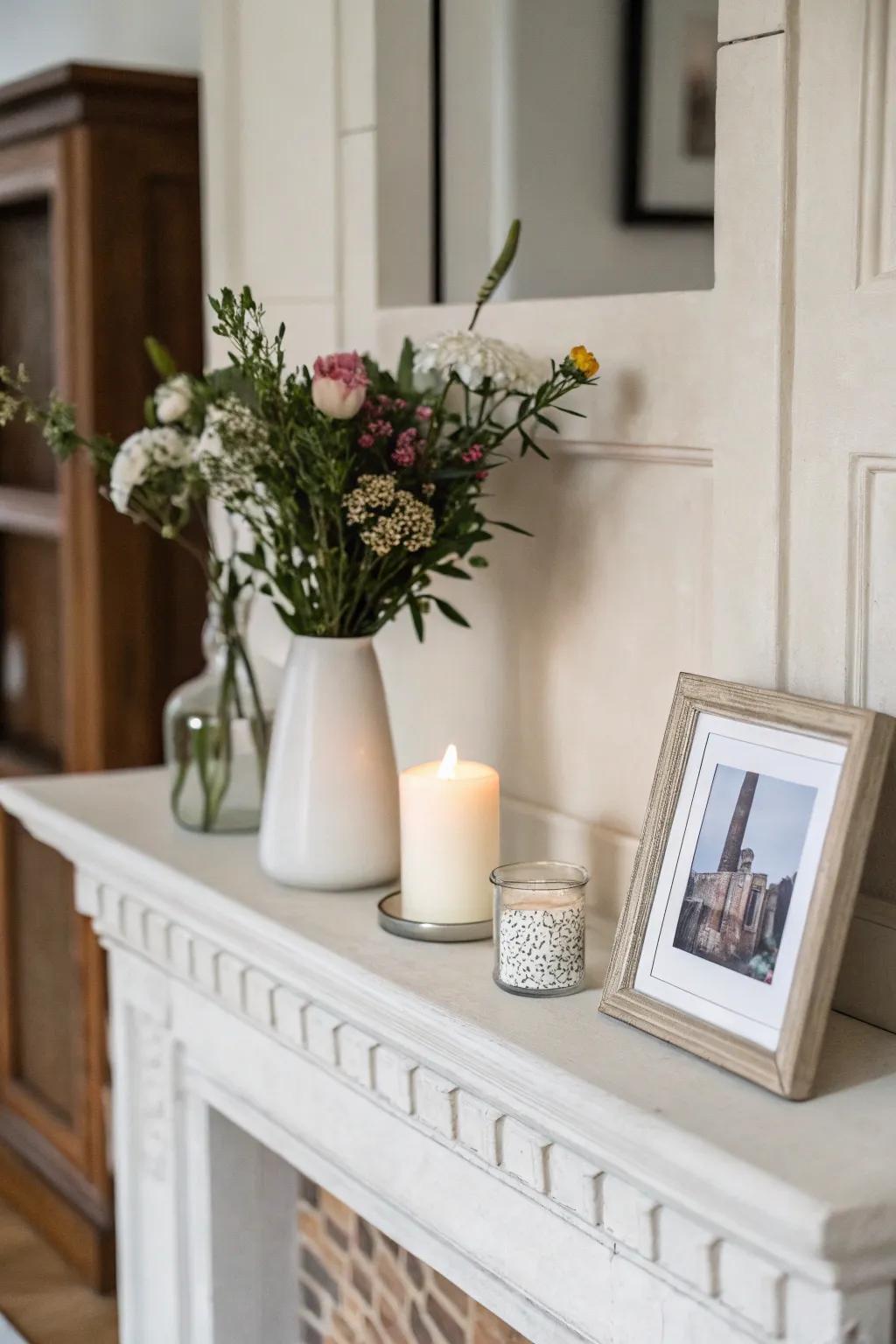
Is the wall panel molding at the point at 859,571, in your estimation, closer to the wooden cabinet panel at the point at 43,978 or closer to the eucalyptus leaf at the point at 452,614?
the eucalyptus leaf at the point at 452,614

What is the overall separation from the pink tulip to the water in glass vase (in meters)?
0.40

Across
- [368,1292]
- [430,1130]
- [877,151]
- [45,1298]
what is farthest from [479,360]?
[45,1298]

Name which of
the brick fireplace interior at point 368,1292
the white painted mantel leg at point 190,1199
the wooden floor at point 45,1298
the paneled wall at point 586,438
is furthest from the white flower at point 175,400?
the wooden floor at point 45,1298

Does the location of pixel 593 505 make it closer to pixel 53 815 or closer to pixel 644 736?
pixel 644 736

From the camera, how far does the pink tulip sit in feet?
3.92

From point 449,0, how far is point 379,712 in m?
0.74

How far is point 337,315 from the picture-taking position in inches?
63.1

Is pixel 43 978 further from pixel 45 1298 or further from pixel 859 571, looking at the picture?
pixel 859 571

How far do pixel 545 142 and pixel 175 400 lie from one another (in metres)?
0.47

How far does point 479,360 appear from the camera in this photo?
1.22 metres

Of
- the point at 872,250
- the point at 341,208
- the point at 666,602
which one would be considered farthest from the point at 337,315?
the point at 872,250

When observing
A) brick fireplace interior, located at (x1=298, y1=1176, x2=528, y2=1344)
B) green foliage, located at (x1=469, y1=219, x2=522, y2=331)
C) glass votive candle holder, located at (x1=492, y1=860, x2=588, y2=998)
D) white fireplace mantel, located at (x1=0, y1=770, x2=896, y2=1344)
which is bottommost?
brick fireplace interior, located at (x1=298, y1=1176, x2=528, y2=1344)

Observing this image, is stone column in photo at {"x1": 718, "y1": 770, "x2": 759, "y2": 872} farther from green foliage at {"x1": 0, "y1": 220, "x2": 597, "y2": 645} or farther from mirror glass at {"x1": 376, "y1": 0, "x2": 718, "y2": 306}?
mirror glass at {"x1": 376, "y1": 0, "x2": 718, "y2": 306}

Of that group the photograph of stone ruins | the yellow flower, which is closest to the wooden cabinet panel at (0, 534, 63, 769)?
the yellow flower
